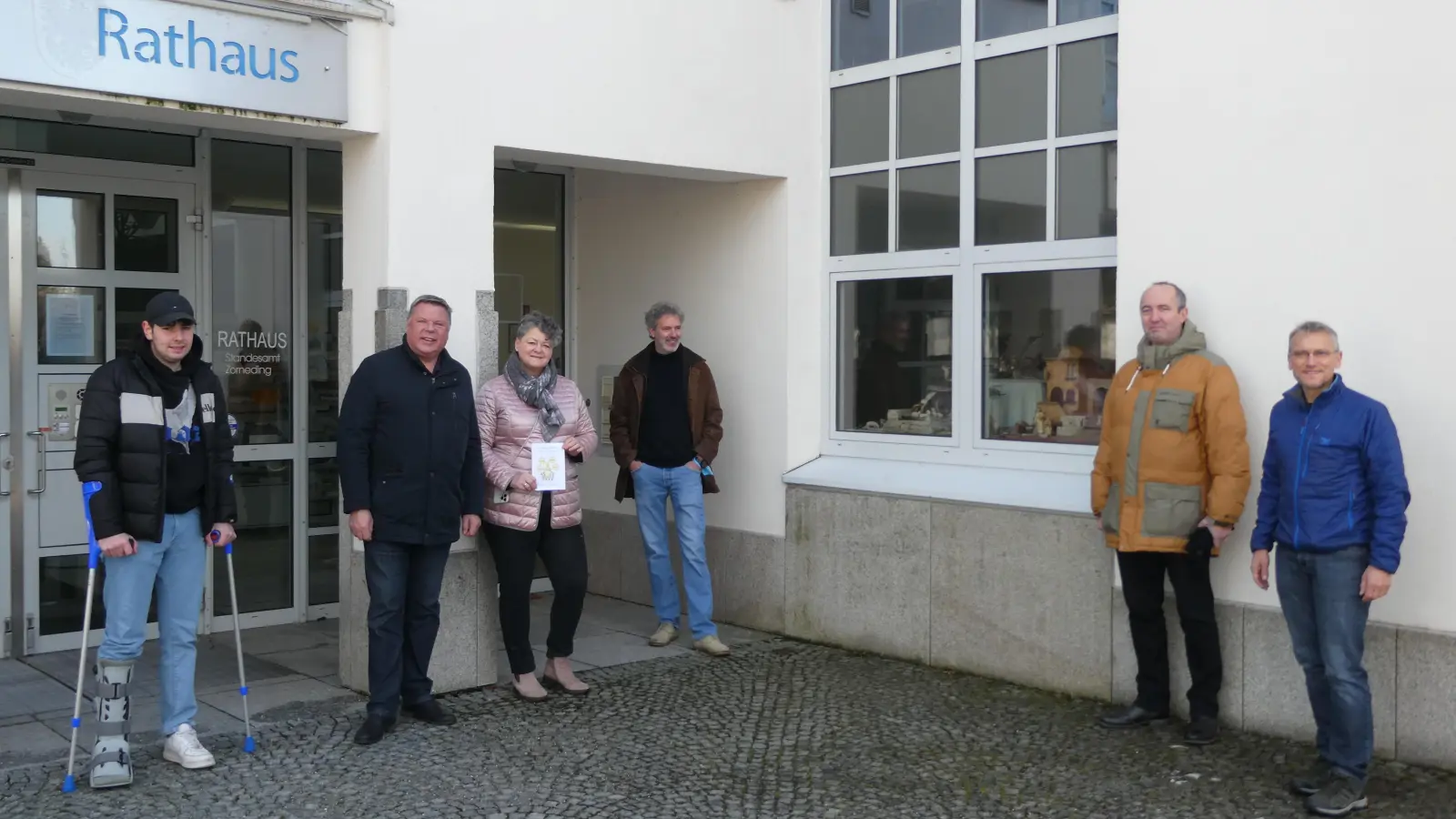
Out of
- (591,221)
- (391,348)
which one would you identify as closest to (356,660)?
(391,348)

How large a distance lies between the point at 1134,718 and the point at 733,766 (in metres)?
1.91

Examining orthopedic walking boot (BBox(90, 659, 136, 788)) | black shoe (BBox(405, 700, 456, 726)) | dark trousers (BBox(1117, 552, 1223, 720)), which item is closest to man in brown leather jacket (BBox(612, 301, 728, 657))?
black shoe (BBox(405, 700, 456, 726))

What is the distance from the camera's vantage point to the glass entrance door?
24.3ft

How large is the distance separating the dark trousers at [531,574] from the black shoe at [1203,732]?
2938 mm

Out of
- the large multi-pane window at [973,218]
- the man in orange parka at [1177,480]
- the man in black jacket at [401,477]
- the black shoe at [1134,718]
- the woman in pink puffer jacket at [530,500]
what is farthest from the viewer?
the large multi-pane window at [973,218]

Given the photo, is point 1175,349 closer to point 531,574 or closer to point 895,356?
Result: point 895,356

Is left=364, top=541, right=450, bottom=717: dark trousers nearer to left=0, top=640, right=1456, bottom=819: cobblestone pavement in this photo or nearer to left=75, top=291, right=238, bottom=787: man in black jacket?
left=0, top=640, right=1456, bottom=819: cobblestone pavement

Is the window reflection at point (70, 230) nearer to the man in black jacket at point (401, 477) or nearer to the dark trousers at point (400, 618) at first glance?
the man in black jacket at point (401, 477)

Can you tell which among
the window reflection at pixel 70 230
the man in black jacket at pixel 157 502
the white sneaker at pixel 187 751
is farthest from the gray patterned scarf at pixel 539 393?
the window reflection at pixel 70 230

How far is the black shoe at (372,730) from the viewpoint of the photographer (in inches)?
237

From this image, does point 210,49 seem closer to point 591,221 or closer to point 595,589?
point 591,221

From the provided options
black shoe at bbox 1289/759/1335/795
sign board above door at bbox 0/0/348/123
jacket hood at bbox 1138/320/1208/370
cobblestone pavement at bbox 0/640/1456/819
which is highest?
sign board above door at bbox 0/0/348/123

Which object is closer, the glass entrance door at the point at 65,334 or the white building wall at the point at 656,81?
the white building wall at the point at 656,81

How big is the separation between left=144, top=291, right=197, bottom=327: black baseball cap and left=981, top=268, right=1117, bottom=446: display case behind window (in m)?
4.14
